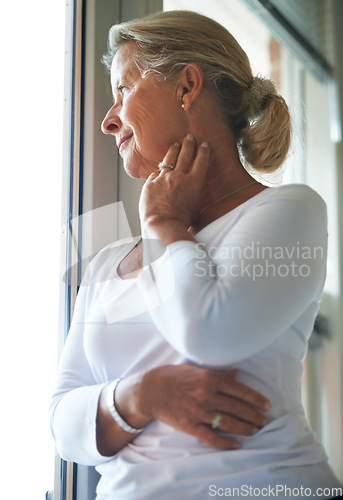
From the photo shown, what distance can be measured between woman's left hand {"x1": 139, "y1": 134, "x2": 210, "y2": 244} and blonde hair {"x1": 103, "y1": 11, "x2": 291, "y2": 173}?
0.45 ft

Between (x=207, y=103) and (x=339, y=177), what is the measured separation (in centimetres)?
176

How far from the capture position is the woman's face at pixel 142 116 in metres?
0.96

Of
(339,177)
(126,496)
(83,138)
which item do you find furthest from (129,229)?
(339,177)

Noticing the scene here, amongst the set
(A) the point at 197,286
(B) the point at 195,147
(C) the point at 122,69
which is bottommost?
(A) the point at 197,286

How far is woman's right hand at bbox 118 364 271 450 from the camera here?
2.37 feet

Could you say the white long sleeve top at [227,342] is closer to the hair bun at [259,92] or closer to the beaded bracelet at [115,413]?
the beaded bracelet at [115,413]

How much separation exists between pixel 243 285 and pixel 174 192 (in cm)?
22

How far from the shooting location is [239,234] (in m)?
0.75

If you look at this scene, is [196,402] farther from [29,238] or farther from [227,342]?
[29,238]


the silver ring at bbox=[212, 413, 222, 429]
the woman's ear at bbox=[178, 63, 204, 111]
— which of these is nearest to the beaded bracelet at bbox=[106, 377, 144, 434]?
the silver ring at bbox=[212, 413, 222, 429]

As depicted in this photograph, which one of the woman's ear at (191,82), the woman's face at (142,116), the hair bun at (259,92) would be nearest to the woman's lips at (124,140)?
the woman's face at (142,116)

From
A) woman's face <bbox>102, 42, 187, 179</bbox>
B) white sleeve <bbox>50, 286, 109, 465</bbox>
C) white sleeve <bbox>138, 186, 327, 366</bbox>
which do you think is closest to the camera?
white sleeve <bbox>138, 186, 327, 366</bbox>

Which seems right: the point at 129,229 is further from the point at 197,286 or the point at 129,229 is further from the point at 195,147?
the point at 197,286

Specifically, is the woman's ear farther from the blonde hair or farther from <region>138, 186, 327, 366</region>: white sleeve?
<region>138, 186, 327, 366</region>: white sleeve
